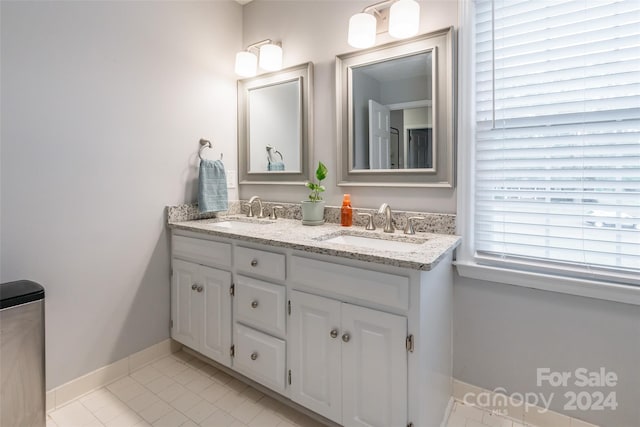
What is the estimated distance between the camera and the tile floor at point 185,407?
148 centimetres

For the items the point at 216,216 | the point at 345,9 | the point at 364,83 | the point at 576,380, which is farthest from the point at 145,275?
the point at 576,380

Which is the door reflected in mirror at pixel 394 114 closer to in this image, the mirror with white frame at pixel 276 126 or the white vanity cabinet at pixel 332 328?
the mirror with white frame at pixel 276 126

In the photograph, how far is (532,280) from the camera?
1.41m

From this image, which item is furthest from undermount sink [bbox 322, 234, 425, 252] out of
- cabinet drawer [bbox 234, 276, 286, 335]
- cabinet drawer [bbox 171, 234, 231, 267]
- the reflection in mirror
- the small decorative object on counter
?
the reflection in mirror

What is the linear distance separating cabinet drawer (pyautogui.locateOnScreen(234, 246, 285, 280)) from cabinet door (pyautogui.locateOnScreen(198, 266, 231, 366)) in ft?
0.43

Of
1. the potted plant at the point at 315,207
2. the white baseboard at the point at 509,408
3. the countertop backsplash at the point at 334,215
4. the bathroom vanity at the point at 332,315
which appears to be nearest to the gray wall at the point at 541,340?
the white baseboard at the point at 509,408

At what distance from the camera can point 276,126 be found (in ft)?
7.32

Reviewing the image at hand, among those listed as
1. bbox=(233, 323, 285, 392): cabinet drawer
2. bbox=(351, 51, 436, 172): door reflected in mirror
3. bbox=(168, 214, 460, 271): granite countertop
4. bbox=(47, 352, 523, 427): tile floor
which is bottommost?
bbox=(47, 352, 523, 427): tile floor

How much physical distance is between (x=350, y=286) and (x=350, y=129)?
38.2 inches

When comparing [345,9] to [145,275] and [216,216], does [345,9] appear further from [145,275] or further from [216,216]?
[145,275]

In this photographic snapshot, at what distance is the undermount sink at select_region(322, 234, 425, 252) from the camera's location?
153cm

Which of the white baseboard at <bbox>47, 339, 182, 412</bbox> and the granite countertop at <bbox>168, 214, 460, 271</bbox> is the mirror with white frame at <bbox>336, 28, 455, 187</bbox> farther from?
the white baseboard at <bbox>47, 339, 182, 412</bbox>

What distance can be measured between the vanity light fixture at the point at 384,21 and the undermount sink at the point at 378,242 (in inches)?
38.9

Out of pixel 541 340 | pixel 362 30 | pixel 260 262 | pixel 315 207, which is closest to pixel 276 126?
pixel 315 207
